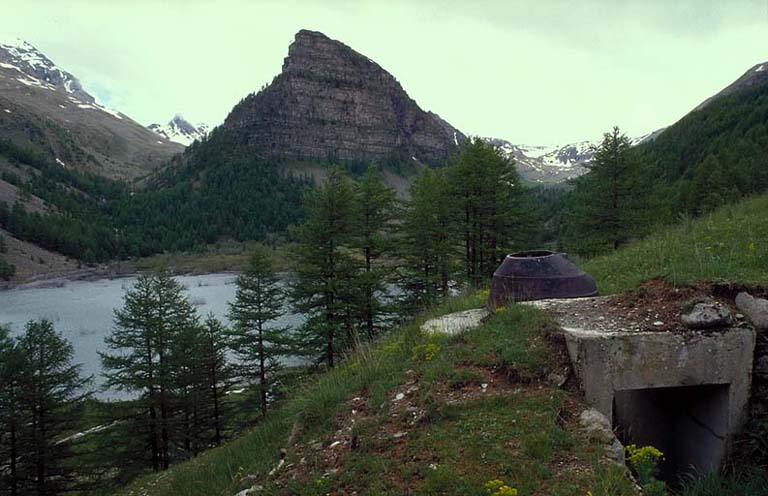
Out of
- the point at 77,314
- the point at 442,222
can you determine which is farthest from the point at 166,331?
the point at 77,314

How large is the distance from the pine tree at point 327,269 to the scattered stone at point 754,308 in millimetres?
13444

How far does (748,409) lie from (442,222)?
630 inches

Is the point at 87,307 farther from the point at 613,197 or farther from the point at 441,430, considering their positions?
the point at 441,430

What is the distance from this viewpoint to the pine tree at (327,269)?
17938 millimetres

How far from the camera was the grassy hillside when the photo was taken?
3.90m

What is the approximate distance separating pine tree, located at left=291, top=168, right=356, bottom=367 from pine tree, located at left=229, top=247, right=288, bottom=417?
2710mm

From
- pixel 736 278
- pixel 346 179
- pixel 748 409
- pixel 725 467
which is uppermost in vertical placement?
pixel 346 179

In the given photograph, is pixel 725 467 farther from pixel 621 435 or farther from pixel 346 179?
pixel 346 179

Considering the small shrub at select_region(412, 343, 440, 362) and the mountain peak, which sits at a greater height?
the mountain peak

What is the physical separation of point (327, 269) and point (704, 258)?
13144mm

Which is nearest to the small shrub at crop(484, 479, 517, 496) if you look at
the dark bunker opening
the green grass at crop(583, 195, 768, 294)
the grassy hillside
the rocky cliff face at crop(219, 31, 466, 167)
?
the grassy hillside

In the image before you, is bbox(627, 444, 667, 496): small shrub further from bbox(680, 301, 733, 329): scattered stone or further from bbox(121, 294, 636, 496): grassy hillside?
bbox(680, 301, 733, 329): scattered stone

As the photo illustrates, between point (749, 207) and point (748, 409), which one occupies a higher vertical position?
point (749, 207)

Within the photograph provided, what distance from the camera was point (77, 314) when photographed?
159 feet
